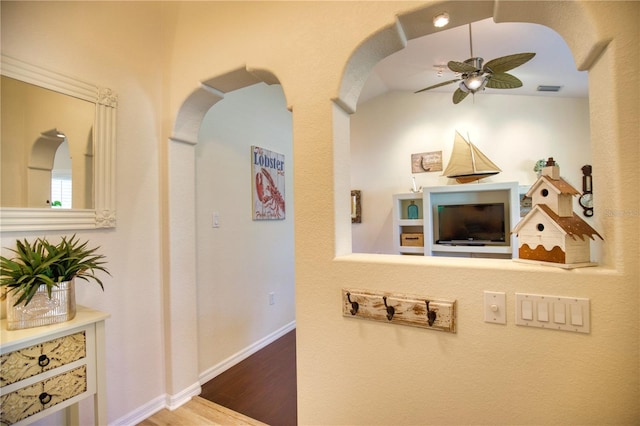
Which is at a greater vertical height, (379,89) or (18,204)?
(379,89)

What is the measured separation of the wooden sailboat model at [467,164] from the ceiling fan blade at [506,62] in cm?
154

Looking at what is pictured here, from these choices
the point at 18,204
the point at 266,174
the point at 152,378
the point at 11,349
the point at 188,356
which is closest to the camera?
the point at 11,349

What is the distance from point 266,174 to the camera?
2.93m

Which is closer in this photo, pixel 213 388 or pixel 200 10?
pixel 200 10

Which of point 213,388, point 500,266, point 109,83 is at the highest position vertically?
point 109,83

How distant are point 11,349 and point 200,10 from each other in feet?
6.29

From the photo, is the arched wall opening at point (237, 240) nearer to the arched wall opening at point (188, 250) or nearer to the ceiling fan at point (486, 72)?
the arched wall opening at point (188, 250)

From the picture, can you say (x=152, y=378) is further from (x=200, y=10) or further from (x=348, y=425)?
(x=200, y=10)

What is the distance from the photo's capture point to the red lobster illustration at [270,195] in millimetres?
2836

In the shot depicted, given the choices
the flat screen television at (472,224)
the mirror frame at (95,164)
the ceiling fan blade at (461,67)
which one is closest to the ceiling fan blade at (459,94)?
the ceiling fan blade at (461,67)

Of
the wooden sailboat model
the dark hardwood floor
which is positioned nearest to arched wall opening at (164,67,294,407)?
the dark hardwood floor

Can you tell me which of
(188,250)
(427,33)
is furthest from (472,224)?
(188,250)

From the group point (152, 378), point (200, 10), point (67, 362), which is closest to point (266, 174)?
point (200, 10)

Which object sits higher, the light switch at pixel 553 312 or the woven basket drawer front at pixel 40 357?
the light switch at pixel 553 312
